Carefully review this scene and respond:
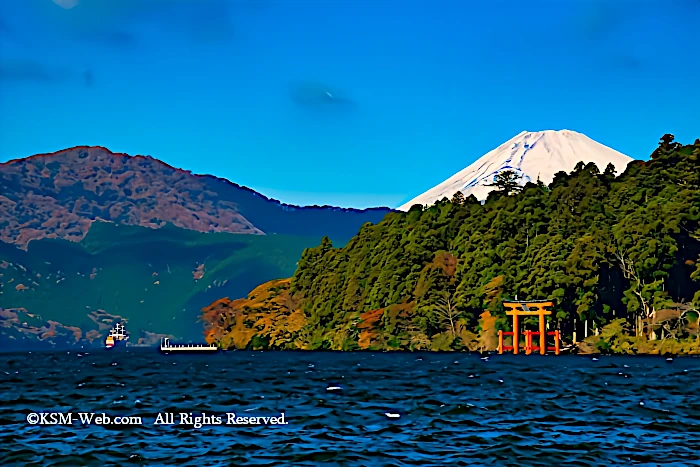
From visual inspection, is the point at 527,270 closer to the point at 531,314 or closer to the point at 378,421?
the point at 531,314

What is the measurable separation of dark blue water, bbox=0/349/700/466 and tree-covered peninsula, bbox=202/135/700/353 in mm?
39506

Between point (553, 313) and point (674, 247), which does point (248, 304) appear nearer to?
point (553, 313)

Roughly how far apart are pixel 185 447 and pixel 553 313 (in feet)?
251

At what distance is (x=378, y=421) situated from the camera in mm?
34344

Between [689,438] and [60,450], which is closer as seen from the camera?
[60,450]

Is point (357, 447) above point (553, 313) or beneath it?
beneath

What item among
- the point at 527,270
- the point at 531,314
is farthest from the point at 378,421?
the point at 527,270

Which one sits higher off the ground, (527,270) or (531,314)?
(527,270)

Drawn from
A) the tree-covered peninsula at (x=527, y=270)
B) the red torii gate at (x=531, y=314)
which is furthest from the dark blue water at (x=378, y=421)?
the tree-covered peninsula at (x=527, y=270)

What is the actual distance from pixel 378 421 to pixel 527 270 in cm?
7396

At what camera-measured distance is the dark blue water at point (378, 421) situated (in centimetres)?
2694

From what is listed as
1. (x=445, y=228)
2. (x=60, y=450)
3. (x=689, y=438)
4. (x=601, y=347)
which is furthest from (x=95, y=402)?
(x=445, y=228)

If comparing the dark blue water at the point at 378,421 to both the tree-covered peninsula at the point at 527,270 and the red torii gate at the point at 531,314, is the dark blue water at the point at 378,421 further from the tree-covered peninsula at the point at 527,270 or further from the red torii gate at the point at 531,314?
the tree-covered peninsula at the point at 527,270

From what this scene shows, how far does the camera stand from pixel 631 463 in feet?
84.2
